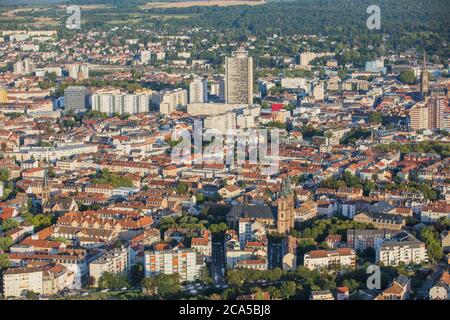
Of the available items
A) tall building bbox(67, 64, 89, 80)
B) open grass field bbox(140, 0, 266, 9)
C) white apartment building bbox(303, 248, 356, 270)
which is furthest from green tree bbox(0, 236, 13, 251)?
open grass field bbox(140, 0, 266, 9)

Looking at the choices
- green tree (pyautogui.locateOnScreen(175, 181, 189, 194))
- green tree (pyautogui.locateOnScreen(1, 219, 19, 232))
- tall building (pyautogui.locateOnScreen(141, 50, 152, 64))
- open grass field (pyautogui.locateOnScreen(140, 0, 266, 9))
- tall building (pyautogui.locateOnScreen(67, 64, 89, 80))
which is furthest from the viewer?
open grass field (pyautogui.locateOnScreen(140, 0, 266, 9))

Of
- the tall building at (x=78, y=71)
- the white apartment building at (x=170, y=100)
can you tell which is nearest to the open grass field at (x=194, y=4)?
the tall building at (x=78, y=71)

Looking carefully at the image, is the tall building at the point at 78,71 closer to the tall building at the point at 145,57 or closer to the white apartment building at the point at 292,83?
the tall building at the point at 145,57

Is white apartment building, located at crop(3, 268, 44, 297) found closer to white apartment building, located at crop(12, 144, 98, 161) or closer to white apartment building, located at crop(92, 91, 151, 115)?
white apartment building, located at crop(12, 144, 98, 161)

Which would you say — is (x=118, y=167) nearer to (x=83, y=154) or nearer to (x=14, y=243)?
(x=83, y=154)

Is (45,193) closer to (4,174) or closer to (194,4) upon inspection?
(4,174)

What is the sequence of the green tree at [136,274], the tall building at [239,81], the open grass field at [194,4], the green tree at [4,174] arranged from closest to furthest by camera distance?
the green tree at [136,274] < the green tree at [4,174] < the tall building at [239,81] < the open grass field at [194,4]

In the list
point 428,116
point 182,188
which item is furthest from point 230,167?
point 428,116
